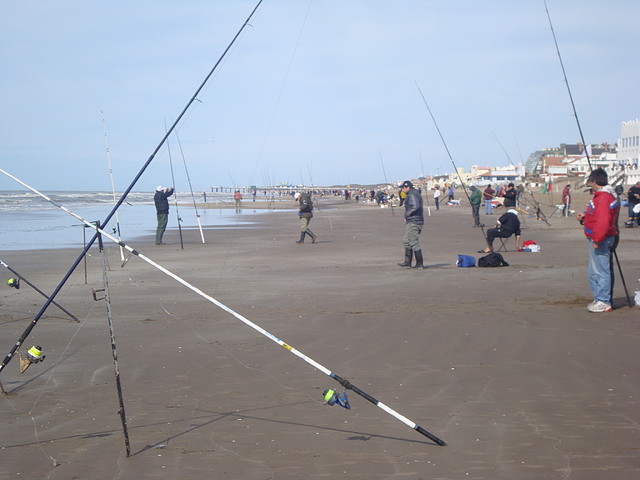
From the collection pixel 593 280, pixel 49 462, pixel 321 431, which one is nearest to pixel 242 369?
pixel 321 431

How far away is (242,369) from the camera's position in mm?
6227

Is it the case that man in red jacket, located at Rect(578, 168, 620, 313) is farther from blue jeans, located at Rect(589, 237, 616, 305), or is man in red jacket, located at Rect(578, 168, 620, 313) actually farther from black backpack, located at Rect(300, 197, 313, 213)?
black backpack, located at Rect(300, 197, 313, 213)

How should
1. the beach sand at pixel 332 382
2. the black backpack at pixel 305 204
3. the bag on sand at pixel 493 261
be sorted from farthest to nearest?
1. the black backpack at pixel 305 204
2. the bag on sand at pixel 493 261
3. the beach sand at pixel 332 382

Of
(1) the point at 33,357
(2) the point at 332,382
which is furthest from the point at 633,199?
(1) the point at 33,357

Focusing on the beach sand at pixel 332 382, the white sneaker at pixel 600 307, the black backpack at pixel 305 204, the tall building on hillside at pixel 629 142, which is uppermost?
the tall building on hillside at pixel 629 142

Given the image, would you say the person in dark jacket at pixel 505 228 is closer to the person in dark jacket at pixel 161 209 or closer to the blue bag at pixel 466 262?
the blue bag at pixel 466 262

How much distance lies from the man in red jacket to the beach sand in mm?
289

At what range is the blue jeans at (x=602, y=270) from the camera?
317 inches

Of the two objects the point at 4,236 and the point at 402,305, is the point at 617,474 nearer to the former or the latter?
the point at 402,305

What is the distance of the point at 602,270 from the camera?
8.09m

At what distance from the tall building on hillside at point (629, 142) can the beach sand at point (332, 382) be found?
7550 centimetres

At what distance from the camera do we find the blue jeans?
26.5 feet

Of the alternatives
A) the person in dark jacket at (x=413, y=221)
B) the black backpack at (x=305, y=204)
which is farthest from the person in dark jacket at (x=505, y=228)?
the black backpack at (x=305, y=204)

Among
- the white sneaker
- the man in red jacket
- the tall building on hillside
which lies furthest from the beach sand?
the tall building on hillside
